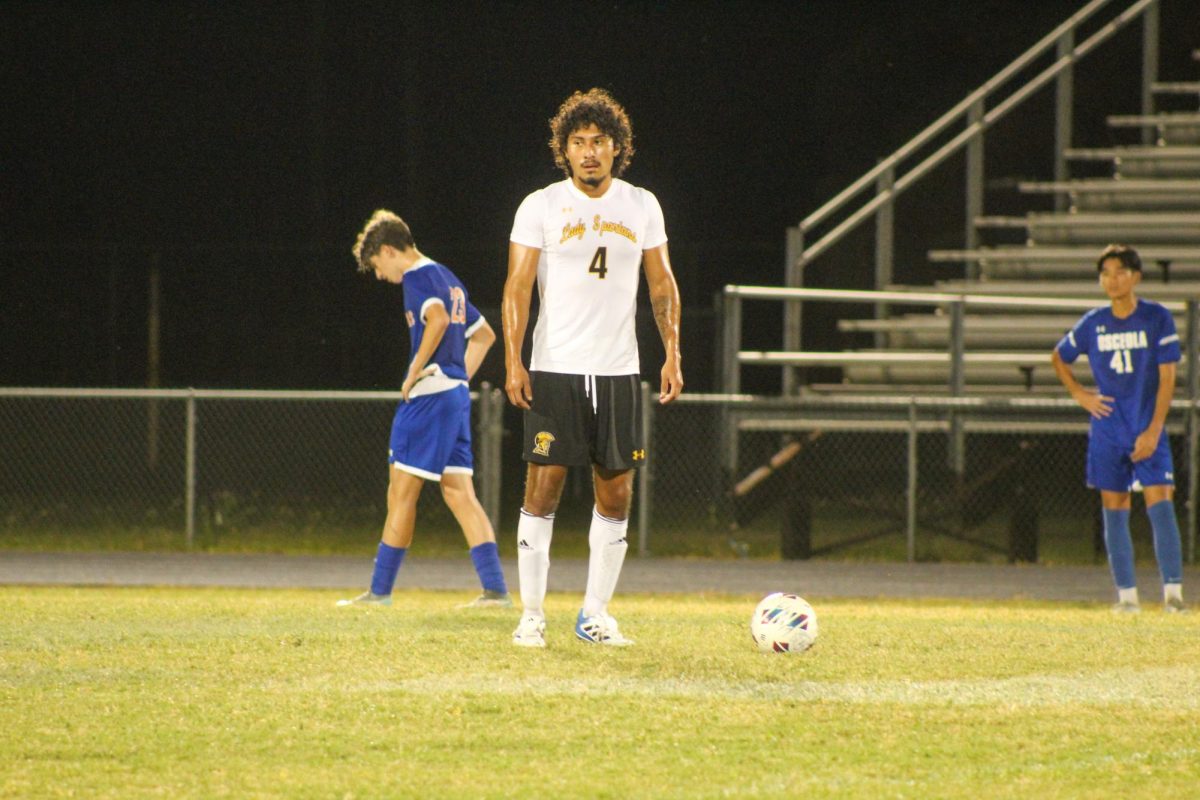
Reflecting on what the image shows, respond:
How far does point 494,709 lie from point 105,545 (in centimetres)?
1014

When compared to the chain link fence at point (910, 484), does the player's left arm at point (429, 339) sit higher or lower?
higher

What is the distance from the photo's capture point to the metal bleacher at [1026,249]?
51.2 ft

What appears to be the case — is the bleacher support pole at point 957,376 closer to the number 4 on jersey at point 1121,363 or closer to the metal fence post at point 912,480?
the metal fence post at point 912,480

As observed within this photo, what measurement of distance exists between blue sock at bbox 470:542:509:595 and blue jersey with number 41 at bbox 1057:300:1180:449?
359 cm

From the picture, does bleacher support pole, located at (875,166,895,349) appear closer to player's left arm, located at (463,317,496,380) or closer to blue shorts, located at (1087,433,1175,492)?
blue shorts, located at (1087,433,1175,492)

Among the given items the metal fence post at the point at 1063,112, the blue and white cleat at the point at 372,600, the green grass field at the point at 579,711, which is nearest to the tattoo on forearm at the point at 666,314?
the green grass field at the point at 579,711

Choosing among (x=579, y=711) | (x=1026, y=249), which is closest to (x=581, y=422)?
(x=579, y=711)

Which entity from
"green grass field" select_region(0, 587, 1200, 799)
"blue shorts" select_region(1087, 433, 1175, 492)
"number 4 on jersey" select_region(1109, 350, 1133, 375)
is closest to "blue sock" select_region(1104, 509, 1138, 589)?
"blue shorts" select_region(1087, 433, 1175, 492)

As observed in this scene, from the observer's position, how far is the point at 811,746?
4906 millimetres

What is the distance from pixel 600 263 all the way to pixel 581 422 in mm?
657

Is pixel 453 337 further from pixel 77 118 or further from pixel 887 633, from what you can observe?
pixel 77 118

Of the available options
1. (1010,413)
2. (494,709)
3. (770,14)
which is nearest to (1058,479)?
(1010,413)

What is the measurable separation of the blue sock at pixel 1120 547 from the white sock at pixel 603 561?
3919 millimetres

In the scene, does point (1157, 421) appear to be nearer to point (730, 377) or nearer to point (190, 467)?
point (730, 377)
